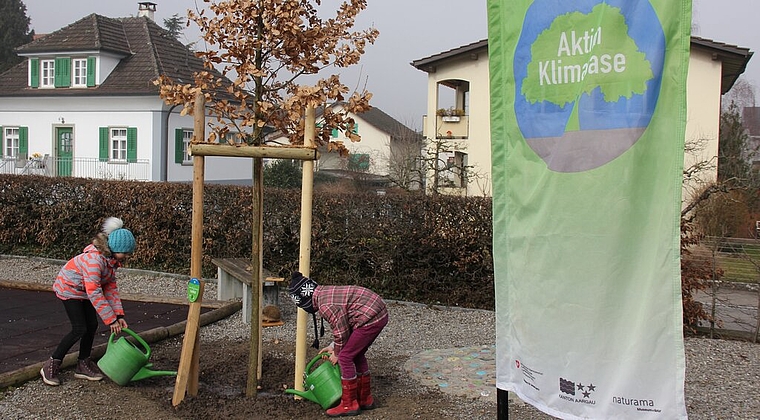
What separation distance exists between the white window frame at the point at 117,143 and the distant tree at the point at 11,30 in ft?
89.8

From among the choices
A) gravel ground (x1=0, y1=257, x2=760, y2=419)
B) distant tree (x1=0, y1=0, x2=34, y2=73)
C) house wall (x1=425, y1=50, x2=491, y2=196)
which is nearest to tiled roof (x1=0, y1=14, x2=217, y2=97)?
house wall (x1=425, y1=50, x2=491, y2=196)

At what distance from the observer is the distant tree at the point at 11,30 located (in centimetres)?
5500

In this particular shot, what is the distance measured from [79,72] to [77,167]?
4403 mm

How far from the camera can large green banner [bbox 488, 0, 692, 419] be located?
3.40m

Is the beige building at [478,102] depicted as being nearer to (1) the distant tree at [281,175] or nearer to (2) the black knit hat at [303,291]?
(1) the distant tree at [281,175]

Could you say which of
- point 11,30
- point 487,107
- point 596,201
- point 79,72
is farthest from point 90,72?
point 596,201

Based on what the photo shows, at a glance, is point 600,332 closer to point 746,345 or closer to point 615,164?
point 615,164

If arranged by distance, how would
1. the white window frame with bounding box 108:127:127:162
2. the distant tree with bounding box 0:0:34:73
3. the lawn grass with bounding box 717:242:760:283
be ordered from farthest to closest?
the distant tree with bounding box 0:0:34:73
the white window frame with bounding box 108:127:127:162
the lawn grass with bounding box 717:242:760:283

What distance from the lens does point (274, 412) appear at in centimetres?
579

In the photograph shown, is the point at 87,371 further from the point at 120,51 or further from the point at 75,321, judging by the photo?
the point at 120,51

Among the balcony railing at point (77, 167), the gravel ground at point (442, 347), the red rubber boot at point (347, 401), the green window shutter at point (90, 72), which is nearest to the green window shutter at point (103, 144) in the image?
the balcony railing at point (77, 167)

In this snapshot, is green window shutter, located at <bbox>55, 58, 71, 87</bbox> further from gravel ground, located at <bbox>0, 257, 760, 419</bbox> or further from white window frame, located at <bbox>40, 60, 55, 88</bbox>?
gravel ground, located at <bbox>0, 257, 760, 419</bbox>

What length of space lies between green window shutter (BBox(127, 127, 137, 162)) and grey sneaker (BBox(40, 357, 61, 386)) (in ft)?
86.3

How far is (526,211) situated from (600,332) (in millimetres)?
764
